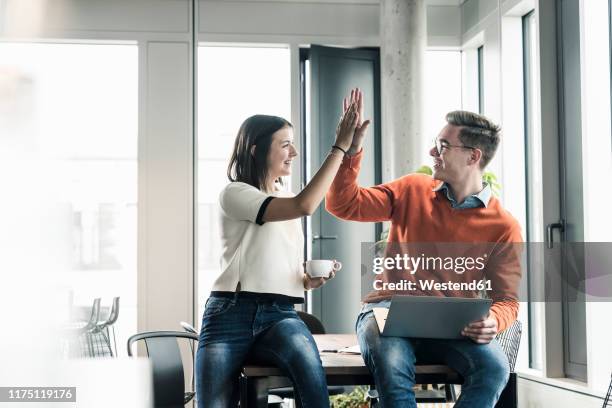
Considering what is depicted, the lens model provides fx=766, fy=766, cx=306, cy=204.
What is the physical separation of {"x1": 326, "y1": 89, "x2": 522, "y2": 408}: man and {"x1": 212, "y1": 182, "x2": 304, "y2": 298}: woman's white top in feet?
0.92

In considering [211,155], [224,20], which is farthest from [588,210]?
[211,155]

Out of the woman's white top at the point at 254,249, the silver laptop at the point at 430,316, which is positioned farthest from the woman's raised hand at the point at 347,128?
the silver laptop at the point at 430,316

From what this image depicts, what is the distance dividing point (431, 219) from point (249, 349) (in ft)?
2.23

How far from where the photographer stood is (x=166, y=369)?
11.6 ft

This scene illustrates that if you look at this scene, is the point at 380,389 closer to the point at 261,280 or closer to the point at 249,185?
the point at 261,280

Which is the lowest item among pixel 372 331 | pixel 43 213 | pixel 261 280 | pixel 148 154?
pixel 372 331

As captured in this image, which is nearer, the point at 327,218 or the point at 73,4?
the point at 73,4

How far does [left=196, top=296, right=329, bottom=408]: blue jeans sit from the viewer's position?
6.22ft

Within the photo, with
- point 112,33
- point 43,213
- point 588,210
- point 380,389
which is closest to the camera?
point 43,213

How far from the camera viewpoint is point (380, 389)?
6.41ft

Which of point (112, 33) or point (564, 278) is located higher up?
point (112, 33)

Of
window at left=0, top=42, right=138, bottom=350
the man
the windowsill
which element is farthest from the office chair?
window at left=0, top=42, right=138, bottom=350

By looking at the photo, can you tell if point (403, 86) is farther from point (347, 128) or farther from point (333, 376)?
point (333, 376)

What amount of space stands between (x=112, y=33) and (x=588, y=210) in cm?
377
